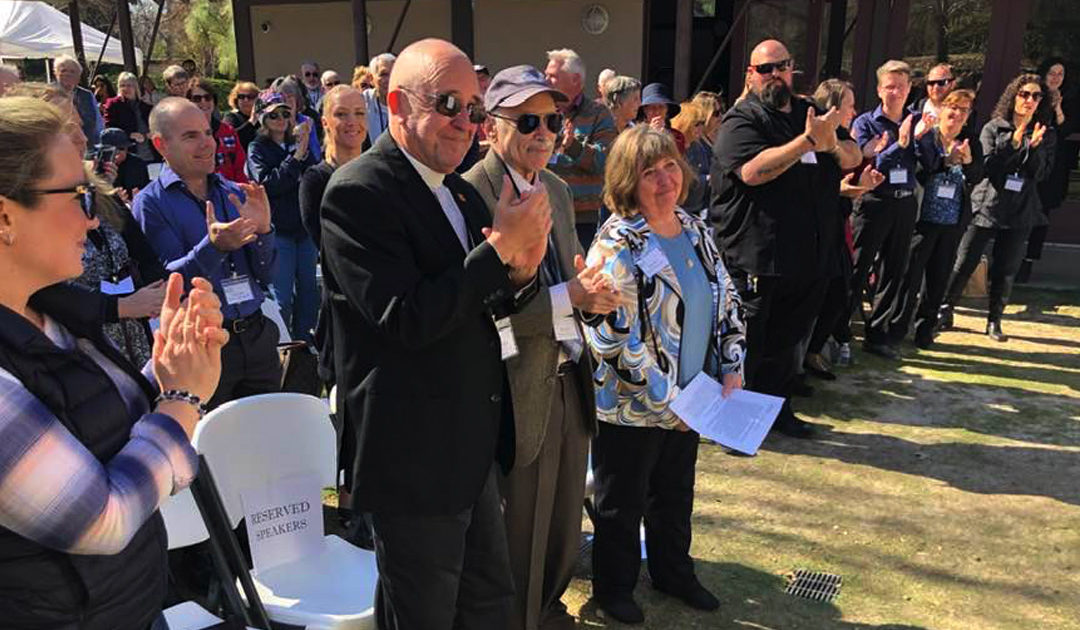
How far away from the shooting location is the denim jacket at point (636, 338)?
9.15 feet

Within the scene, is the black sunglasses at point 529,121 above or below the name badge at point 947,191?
above

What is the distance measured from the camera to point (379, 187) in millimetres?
1866

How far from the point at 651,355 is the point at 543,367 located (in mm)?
580

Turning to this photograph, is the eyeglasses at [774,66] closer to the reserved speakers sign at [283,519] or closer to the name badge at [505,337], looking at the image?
the name badge at [505,337]

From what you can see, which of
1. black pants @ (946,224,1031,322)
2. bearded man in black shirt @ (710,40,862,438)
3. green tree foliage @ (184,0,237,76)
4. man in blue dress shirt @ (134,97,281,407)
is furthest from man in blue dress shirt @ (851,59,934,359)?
green tree foliage @ (184,0,237,76)

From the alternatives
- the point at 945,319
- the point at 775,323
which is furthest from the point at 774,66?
the point at 945,319

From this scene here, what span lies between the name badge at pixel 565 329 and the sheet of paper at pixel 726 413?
0.58 meters

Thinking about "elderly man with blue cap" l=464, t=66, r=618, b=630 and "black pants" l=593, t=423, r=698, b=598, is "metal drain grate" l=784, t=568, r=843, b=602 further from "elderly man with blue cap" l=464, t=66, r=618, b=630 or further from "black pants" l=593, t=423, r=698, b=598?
"elderly man with blue cap" l=464, t=66, r=618, b=630

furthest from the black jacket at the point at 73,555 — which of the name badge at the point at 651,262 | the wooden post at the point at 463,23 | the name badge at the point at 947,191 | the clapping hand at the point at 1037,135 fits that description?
the wooden post at the point at 463,23

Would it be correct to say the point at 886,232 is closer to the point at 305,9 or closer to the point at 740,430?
the point at 740,430

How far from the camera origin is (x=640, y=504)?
2891mm

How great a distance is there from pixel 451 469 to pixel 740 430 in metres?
1.26

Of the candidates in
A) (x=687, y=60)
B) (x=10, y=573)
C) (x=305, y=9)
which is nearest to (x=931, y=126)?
(x=687, y=60)

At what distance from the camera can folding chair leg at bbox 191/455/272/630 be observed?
2.27m
